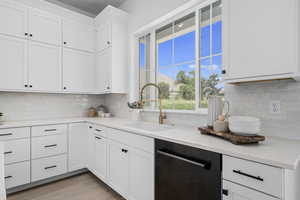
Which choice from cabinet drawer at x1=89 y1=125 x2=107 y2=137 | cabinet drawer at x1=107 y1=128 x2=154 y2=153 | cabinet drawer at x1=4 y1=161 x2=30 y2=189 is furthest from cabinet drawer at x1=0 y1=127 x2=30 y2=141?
cabinet drawer at x1=107 y1=128 x2=154 y2=153

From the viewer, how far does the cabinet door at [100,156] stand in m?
2.23

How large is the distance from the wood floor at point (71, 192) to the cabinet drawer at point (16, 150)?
46 cm

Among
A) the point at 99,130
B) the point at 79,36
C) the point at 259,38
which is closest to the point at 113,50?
the point at 79,36

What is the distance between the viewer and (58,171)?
2.45 m

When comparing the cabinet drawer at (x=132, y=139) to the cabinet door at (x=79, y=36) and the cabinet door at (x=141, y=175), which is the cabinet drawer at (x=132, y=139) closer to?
the cabinet door at (x=141, y=175)

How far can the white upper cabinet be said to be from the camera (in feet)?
9.04

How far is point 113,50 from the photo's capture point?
9.07ft

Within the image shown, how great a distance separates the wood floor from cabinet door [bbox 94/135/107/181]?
0.53 ft

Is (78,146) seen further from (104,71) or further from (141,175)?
(141,175)

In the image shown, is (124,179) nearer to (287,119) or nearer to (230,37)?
(287,119)

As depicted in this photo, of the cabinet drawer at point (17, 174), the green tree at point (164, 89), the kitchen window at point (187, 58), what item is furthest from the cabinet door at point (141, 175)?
the cabinet drawer at point (17, 174)

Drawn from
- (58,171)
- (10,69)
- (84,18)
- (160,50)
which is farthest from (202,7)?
(58,171)

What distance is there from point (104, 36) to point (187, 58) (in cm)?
166

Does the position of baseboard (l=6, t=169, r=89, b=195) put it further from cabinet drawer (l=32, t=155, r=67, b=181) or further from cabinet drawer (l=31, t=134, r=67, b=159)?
cabinet drawer (l=31, t=134, r=67, b=159)
